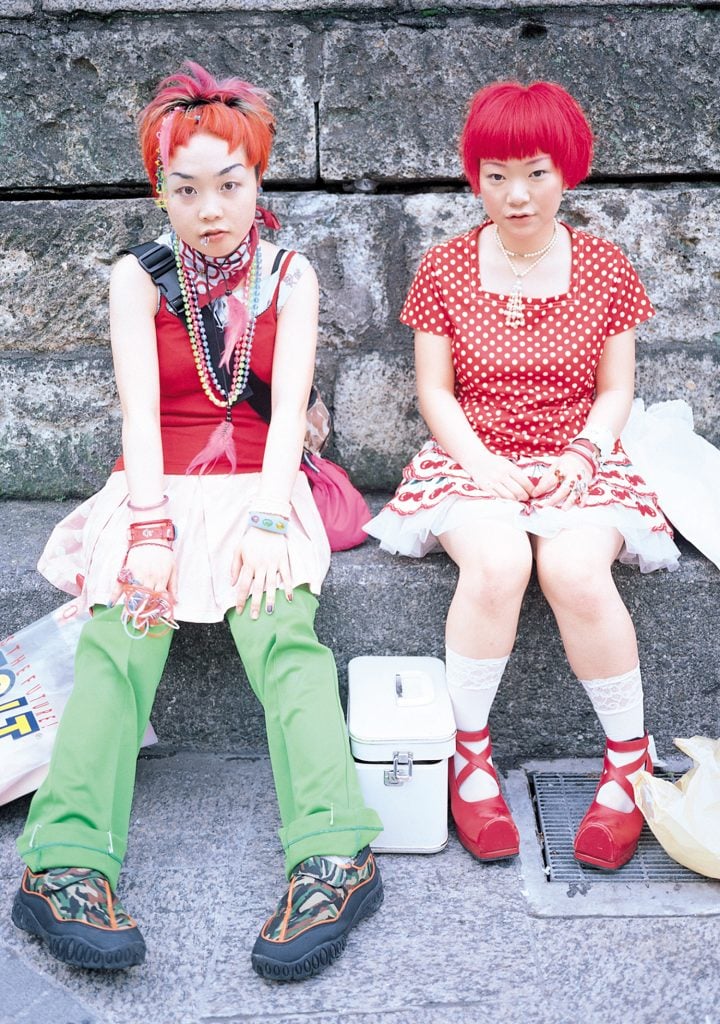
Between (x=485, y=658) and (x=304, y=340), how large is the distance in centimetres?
84

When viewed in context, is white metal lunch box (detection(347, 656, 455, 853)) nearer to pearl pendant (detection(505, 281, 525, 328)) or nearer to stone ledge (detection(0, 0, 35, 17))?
pearl pendant (detection(505, 281, 525, 328))

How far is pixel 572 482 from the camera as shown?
2.38m

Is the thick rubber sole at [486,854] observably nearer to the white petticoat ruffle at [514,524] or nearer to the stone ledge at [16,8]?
the white petticoat ruffle at [514,524]

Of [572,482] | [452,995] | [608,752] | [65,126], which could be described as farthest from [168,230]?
[452,995]

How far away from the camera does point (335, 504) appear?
2715 mm

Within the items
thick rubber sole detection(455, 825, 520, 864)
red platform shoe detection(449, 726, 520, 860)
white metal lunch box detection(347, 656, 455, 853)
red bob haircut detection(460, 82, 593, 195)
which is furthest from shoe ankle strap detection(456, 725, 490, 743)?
red bob haircut detection(460, 82, 593, 195)

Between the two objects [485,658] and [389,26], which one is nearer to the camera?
[485,658]

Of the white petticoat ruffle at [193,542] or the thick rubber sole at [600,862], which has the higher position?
the white petticoat ruffle at [193,542]

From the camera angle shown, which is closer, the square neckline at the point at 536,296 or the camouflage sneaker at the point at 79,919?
the camouflage sneaker at the point at 79,919

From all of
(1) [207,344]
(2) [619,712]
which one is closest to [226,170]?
(1) [207,344]

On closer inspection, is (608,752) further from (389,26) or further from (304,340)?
(389,26)

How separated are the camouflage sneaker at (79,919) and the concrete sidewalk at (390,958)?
8 centimetres

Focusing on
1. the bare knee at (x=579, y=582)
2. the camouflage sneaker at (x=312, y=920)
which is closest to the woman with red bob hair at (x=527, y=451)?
the bare knee at (x=579, y=582)

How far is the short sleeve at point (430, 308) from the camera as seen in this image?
2.59 meters
